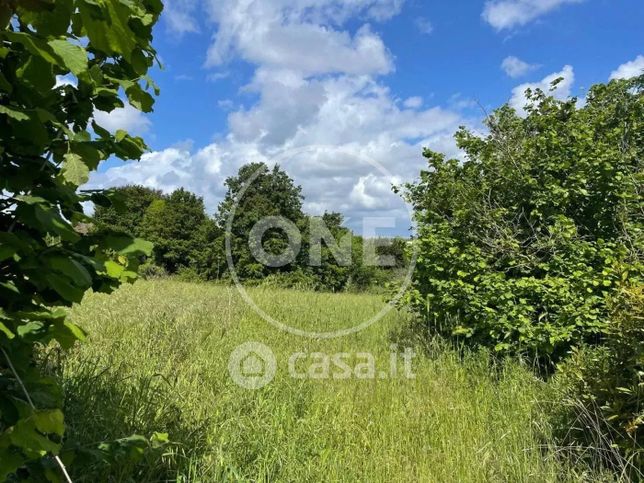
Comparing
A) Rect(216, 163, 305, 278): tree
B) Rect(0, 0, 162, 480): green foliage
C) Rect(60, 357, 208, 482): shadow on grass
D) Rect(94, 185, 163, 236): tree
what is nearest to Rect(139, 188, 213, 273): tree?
Rect(94, 185, 163, 236): tree

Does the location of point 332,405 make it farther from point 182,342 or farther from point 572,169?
point 572,169

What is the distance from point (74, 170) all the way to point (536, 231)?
498 centimetres

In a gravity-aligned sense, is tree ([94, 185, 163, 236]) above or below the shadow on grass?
above

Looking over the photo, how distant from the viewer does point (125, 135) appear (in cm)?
136

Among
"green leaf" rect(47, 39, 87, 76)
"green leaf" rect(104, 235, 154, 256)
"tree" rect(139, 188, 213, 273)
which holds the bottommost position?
"green leaf" rect(104, 235, 154, 256)

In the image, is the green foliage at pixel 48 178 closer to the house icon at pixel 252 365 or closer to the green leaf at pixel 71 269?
the green leaf at pixel 71 269

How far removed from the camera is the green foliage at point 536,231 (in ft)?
15.0

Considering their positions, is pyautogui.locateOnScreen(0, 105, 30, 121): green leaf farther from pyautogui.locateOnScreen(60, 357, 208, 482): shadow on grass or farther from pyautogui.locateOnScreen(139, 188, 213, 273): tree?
pyautogui.locateOnScreen(139, 188, 213, 273): tree

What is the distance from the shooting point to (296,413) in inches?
142

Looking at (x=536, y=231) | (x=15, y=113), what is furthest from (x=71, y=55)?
(x=536, y=231)

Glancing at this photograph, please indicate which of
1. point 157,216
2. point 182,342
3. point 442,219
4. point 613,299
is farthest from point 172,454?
point 157,216

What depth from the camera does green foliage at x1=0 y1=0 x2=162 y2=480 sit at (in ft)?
2.93

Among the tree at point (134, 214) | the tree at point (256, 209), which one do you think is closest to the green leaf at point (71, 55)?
the tree at point (256, 209)

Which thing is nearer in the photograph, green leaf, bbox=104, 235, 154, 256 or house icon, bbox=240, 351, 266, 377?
green leaf, bbox=104, 235, 154, 256
